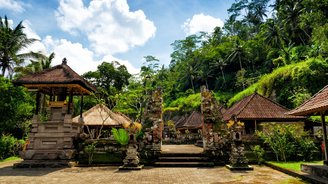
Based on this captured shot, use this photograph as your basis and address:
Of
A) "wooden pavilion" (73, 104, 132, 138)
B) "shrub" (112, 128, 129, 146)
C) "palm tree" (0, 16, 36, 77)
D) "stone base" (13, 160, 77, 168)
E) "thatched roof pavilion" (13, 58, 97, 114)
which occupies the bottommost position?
"stone base" (13, 160, 77, 168)

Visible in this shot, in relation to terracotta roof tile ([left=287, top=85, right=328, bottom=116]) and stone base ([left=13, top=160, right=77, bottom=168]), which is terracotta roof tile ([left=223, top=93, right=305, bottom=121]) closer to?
terracotta roof tile ([left=287, top=85, right=328, bottom=116])

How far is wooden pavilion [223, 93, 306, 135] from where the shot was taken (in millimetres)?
17422

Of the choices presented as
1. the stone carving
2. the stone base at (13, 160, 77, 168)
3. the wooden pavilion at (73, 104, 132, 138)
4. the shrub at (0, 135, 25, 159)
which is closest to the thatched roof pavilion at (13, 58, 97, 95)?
the stone base at (13, 160, 77, 168)

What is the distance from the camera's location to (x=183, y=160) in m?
10.9

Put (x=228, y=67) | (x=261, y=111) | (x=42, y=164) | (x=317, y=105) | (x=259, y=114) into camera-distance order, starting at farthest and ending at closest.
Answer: (x=228, y=67) < (x=261, y=111) < (x=259, y=114) < (x=42, y=164) < (x=317, y=105)

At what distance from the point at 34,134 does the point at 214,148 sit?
821 centimetres

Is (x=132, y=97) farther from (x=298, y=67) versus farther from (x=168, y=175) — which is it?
(x=168, y=175)

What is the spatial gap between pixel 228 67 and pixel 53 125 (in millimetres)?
43368

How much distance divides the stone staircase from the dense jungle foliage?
9.64 m

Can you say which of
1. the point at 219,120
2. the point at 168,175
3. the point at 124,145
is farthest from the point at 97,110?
the point at 168,175

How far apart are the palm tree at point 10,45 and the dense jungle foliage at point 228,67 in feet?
0.26

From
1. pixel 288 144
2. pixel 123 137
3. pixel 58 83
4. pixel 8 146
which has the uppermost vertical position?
pixel 58 83

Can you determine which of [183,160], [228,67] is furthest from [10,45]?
[228,67]

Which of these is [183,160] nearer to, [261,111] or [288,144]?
[288,144]
